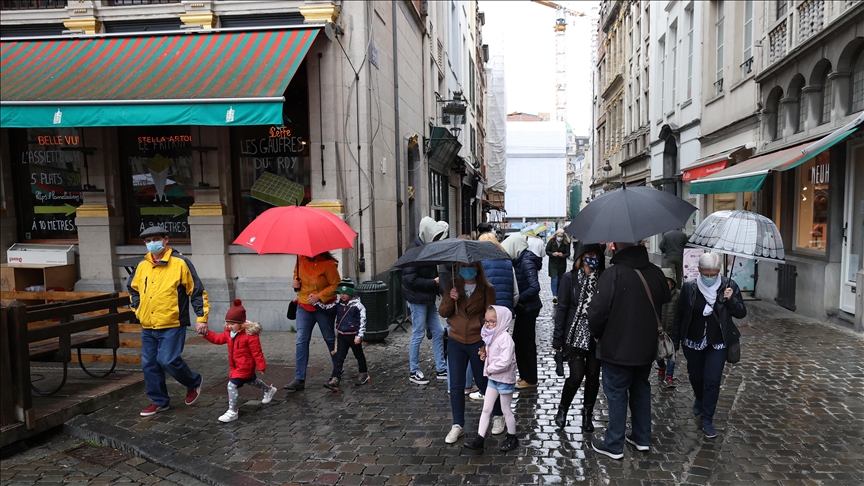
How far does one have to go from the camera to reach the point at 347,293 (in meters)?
6.09

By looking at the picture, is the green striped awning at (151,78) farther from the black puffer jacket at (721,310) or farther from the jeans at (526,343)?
the black puffer jacket at (721,310)

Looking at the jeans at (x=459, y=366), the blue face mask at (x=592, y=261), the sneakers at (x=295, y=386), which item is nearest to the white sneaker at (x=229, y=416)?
the sneakers at (x=295, y=386)

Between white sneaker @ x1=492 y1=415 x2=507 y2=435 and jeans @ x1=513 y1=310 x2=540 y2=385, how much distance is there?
119 cm

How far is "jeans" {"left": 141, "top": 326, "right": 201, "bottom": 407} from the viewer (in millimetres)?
5266

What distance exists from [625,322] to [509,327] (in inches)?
38.5

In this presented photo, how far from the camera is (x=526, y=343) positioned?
19.5ft

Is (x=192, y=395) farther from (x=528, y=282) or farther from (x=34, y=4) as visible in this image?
(x=34, y=4)

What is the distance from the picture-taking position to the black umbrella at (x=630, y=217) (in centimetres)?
380

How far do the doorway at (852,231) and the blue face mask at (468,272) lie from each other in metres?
7.65

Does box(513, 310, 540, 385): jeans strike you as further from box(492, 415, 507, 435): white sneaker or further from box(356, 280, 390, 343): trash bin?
box(356, 280, 390, 343): trash bin

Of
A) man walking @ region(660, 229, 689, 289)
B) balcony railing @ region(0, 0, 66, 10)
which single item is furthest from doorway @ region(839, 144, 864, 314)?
balcony railing @ region(0, 0, 66, 10)

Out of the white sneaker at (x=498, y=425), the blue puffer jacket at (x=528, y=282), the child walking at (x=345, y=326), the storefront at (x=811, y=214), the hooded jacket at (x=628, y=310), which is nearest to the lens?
the hooded jacket at (x=628, y=310)

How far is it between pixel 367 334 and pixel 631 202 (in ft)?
17.2

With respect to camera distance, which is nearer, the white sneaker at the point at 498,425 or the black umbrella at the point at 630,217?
the black umbrella at the point at 630,217
